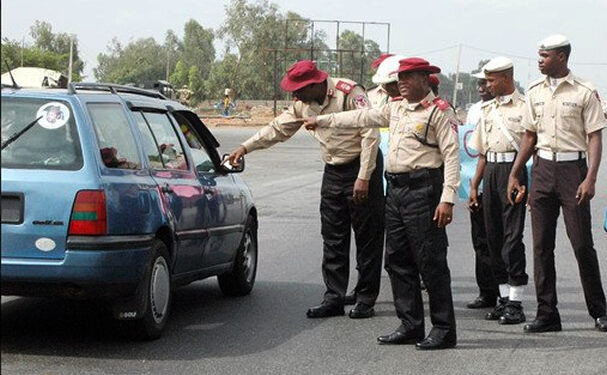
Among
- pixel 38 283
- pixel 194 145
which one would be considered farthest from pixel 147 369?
pixel 194 145

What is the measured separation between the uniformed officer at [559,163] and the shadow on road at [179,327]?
1684 millimetres

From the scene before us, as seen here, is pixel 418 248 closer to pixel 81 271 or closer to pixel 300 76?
pixel 300 76

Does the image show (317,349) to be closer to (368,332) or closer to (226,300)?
(368,332)

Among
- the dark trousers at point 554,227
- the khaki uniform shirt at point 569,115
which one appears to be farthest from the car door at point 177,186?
the khaki uniform shirt at point 569,115

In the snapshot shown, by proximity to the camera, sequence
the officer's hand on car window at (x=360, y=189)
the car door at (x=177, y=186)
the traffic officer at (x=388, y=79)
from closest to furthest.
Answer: the car door at (x=177, y=186)
the officer's hand on car window at (x=360, y=189)
the traffic officer at (x=388, y=79)

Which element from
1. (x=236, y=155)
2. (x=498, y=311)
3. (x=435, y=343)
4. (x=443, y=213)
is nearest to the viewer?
(x=443, y=213)

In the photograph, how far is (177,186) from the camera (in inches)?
289

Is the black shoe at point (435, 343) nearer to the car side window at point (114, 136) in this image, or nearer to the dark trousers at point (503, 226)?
the dark trousers at point (503, 226)

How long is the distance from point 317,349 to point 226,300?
2161 mm

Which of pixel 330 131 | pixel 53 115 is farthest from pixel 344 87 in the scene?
pixel 53 115

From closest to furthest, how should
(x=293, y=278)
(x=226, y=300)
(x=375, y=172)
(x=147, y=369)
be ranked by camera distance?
(x=147, y=369), (x=375, y=172), (x=226, y=300), (x=293, y=278)

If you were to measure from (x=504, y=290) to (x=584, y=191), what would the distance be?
1.25m

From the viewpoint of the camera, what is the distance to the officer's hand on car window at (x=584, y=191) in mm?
7089

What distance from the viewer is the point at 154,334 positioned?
6.93 meters
